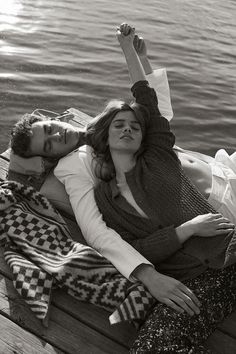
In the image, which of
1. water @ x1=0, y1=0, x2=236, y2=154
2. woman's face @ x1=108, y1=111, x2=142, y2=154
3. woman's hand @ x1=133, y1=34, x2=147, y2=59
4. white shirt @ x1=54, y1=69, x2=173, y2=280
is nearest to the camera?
white shirt @ x1=54, y1=69, x2=173, y2=280

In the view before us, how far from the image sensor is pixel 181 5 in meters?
10.4

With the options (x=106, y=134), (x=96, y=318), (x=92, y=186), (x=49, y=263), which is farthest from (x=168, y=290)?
(x=106, y=134)

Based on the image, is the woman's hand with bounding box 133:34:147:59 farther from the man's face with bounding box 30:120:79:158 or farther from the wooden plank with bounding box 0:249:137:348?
the wooden plank with bounding box 0:249:137:348

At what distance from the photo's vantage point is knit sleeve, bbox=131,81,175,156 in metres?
3.55

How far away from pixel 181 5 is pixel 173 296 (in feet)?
28.0

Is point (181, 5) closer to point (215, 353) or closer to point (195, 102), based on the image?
point (195, 102)

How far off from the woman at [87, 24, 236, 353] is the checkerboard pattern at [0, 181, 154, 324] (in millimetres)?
205

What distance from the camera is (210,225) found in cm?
307

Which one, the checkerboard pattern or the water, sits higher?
the checkerboard pattern

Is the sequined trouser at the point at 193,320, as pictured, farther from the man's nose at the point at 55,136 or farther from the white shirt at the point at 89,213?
the man's nose at the point at 55,136

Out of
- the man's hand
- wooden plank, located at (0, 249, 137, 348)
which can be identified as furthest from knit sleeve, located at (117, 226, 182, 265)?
wooden plank, located at (0, 249, 137, 348)

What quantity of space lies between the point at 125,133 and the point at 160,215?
0.56m

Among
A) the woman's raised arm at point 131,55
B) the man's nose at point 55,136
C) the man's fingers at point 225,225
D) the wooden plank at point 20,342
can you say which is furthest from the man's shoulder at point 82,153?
the wooden plank at point 20,342

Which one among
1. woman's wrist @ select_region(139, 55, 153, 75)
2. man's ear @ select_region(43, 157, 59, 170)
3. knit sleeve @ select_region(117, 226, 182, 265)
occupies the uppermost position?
woman's wrist @ select_region(139, 55, 153, 75)
